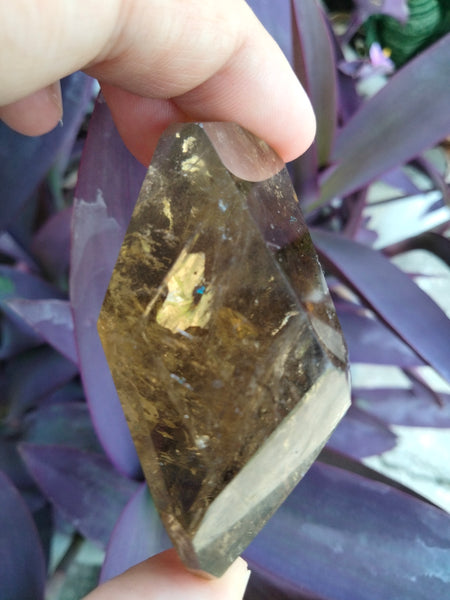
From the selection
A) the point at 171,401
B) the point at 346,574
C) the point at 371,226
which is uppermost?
the point at 171,401

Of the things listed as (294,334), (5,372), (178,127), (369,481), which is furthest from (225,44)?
(5,372)

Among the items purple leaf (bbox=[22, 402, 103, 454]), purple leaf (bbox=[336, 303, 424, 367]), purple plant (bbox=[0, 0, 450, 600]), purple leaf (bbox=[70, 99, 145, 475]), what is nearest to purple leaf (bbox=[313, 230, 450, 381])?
purple plant (bbox=[0, 0, 450, 600])

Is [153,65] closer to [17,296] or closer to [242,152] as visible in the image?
[242,152]

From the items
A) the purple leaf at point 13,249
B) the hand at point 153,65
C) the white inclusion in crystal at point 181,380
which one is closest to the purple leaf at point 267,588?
the white inclusion in crystal at point 181,380

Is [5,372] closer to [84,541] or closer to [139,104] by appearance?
[84,541]

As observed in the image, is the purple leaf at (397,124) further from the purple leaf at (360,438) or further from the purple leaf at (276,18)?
the purple leaf at (360,438)

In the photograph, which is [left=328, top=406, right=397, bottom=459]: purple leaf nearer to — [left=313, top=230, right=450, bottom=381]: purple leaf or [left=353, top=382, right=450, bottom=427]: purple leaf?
[left=353, top=382, right=450, bottom=427]: purple leaf
